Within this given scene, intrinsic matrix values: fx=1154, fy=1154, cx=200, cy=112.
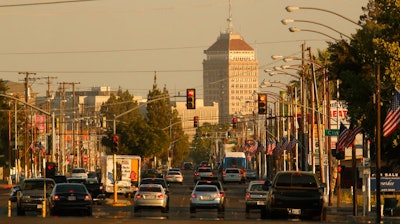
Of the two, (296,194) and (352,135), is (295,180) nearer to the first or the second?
(296,194)

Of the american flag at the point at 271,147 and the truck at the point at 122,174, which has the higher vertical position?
the american flag at the point at 271,147

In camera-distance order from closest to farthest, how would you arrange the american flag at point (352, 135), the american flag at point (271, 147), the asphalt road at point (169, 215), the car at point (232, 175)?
the asphalt road at point (169, 215) < the american flag at point (352, 135) < the american flag at point (271, 147) < the car at point (232, 175)

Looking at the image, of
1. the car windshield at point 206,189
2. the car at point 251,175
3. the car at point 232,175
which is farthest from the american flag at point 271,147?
the car windshield at point 206,189

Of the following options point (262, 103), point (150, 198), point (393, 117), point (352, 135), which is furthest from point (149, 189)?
point (262, 103)

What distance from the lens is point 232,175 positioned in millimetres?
113625

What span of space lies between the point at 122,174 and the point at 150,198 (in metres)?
23.8

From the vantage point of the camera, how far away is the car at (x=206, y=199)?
60.8 metres

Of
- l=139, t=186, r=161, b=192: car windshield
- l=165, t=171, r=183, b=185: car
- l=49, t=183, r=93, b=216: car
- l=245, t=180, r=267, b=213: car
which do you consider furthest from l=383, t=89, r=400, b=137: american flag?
l=165, t=171, r=183, b=185: car

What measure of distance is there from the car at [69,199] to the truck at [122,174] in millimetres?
24115

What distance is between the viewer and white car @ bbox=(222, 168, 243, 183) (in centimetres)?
11394

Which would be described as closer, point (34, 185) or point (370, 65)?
point (370, 65)

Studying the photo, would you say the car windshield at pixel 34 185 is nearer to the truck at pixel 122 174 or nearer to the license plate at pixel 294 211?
the license plate at pixel 294 211

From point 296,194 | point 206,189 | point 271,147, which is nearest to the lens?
point 296,194

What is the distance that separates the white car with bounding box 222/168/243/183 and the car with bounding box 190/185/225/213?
51.9 m
